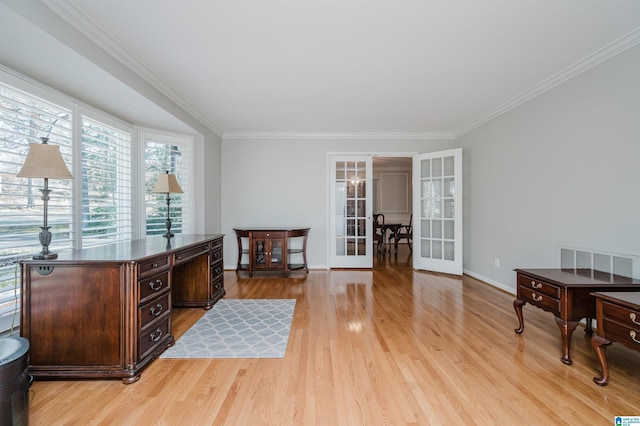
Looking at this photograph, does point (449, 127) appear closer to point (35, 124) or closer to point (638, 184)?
point (638, 184)

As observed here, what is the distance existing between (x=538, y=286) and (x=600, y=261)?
0.82m

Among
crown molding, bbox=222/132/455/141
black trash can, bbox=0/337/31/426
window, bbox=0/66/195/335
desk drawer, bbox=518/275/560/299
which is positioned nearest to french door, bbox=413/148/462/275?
crown molding, bbox=222/132/455/141

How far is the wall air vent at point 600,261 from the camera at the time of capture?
2258 millimetres

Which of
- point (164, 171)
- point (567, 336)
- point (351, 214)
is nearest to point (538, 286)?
point (567, 336)

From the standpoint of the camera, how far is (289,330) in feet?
8.47

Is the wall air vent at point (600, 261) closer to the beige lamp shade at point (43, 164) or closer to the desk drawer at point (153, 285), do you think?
the desk drawer at point (153, 285)

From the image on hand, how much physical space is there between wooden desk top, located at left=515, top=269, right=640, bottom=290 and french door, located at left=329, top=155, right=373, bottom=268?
284 cm

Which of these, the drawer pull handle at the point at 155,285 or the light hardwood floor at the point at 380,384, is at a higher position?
the drawer pull handle at the point at 155,285

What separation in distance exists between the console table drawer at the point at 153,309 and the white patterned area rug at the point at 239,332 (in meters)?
0.33

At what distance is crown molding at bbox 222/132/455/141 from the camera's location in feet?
16.3

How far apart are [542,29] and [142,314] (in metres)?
3.60

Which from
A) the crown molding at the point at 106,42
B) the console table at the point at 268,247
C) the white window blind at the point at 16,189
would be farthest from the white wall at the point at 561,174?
the white window blind at the point at 16,189

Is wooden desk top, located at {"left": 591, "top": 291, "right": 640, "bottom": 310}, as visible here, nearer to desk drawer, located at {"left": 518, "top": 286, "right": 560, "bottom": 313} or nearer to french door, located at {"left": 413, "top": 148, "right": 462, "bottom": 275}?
desk drawer, located at {"left": 518, "top": 286, "right": 560, "bottom": 313}

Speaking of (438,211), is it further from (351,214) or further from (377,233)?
(377,233)
